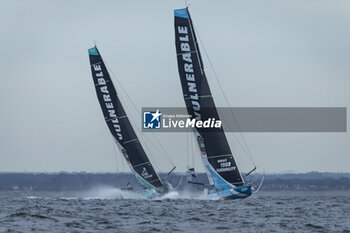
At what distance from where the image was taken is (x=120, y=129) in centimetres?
5834

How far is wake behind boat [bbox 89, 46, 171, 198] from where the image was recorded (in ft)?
191

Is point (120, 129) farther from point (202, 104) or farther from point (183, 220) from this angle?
point (183, 220)

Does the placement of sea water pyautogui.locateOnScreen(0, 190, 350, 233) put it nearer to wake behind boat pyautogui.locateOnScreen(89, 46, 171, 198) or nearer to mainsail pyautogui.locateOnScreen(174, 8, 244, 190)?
mainsail pyautogui.locateOnScreen(174, 8, 244, 190)

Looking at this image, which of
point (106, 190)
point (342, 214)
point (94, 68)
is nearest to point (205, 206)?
point (342, 214)

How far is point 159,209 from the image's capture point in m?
41.9

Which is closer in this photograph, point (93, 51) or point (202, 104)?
point (202, 104)

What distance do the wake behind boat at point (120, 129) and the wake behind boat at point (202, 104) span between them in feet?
37.0

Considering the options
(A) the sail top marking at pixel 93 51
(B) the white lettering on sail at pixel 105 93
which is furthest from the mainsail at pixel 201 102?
(A) the sail top marking at pixel 93 51

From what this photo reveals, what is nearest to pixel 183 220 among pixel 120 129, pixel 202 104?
pixel 202 104

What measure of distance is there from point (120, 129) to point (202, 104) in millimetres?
12931

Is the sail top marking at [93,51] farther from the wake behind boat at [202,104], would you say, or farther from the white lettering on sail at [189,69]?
the white lettering on sail at [189,69]

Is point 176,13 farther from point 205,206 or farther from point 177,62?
point 205,206

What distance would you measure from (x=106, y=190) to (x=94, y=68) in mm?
13237

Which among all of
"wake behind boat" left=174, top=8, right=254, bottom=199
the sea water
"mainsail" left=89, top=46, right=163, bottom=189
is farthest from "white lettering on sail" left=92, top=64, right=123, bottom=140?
the sea water
